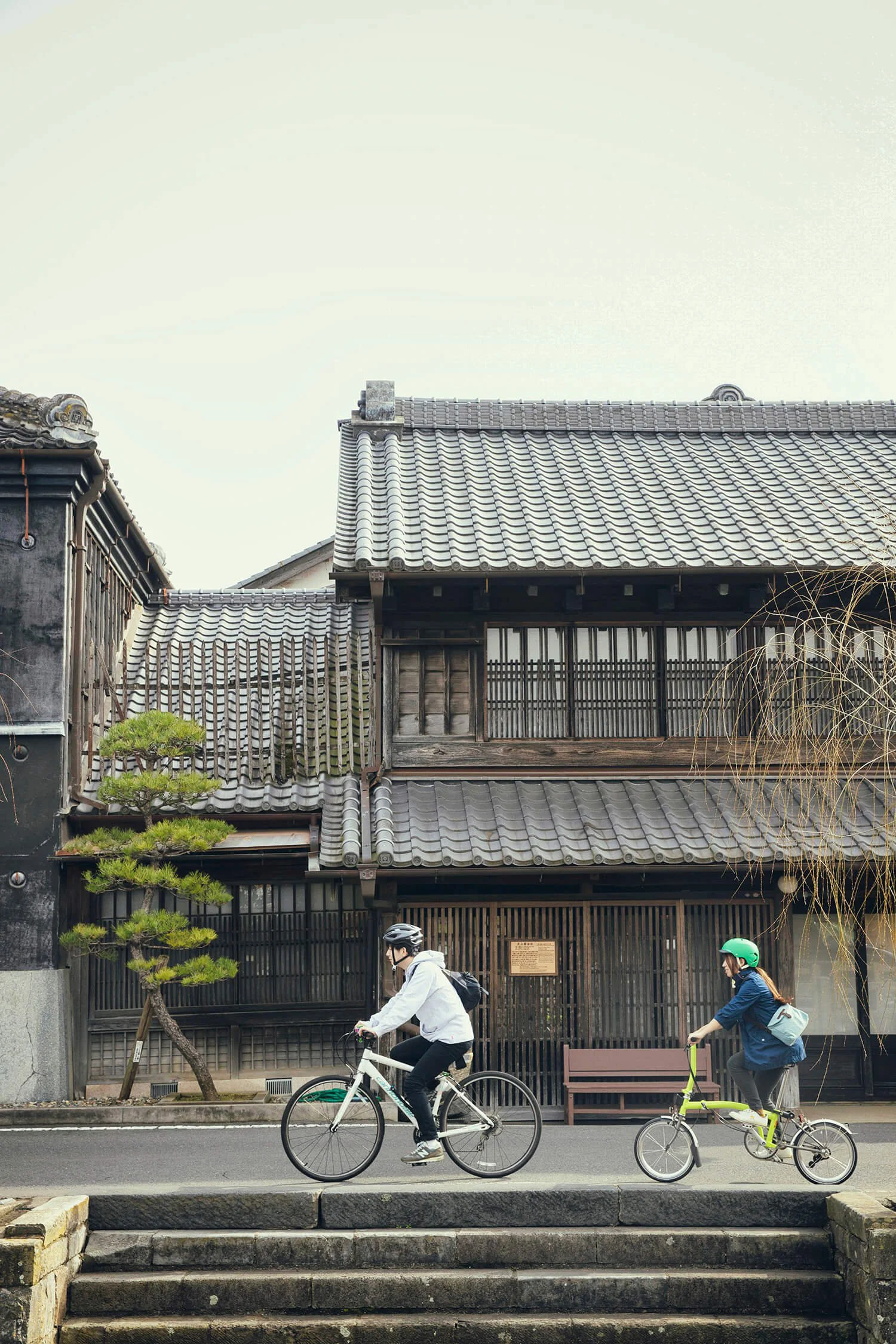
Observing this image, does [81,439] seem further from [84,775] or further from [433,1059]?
[433,1059]

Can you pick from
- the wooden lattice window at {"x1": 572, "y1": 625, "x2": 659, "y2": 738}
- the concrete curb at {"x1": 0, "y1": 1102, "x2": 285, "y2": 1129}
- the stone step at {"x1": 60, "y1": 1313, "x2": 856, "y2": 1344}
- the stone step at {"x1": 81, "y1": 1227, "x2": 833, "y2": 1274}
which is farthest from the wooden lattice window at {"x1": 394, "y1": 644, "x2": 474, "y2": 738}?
the stone step at {"x1": 60, "y1": 1313, "x2": 856, "y2": 1344}

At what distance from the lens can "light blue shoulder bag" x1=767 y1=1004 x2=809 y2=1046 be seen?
34.8 ft

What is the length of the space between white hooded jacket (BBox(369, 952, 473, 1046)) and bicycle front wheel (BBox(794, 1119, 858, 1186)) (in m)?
2.84

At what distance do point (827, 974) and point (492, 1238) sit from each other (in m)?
8.55

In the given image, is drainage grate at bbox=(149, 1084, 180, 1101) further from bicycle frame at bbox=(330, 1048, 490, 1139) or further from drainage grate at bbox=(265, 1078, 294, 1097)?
bicycle frame at bbox=(330, 1048, 490, 1139)

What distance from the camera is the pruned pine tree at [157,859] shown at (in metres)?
15.1

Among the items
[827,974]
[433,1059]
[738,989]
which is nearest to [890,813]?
[827,974]

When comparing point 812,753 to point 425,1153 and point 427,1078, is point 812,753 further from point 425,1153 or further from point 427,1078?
point 425,1153

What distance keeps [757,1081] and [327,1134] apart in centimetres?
365

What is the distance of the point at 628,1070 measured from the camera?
1462 cm

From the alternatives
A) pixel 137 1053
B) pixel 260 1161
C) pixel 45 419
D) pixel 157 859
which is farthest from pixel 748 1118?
pixel 45 419

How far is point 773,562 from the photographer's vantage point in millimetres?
16141

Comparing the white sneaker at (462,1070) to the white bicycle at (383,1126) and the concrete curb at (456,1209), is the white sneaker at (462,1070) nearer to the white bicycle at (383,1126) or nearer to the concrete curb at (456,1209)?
the white bicycle at (383,1126)

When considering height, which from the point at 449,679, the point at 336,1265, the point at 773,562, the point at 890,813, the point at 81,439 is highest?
the point at 81,439
